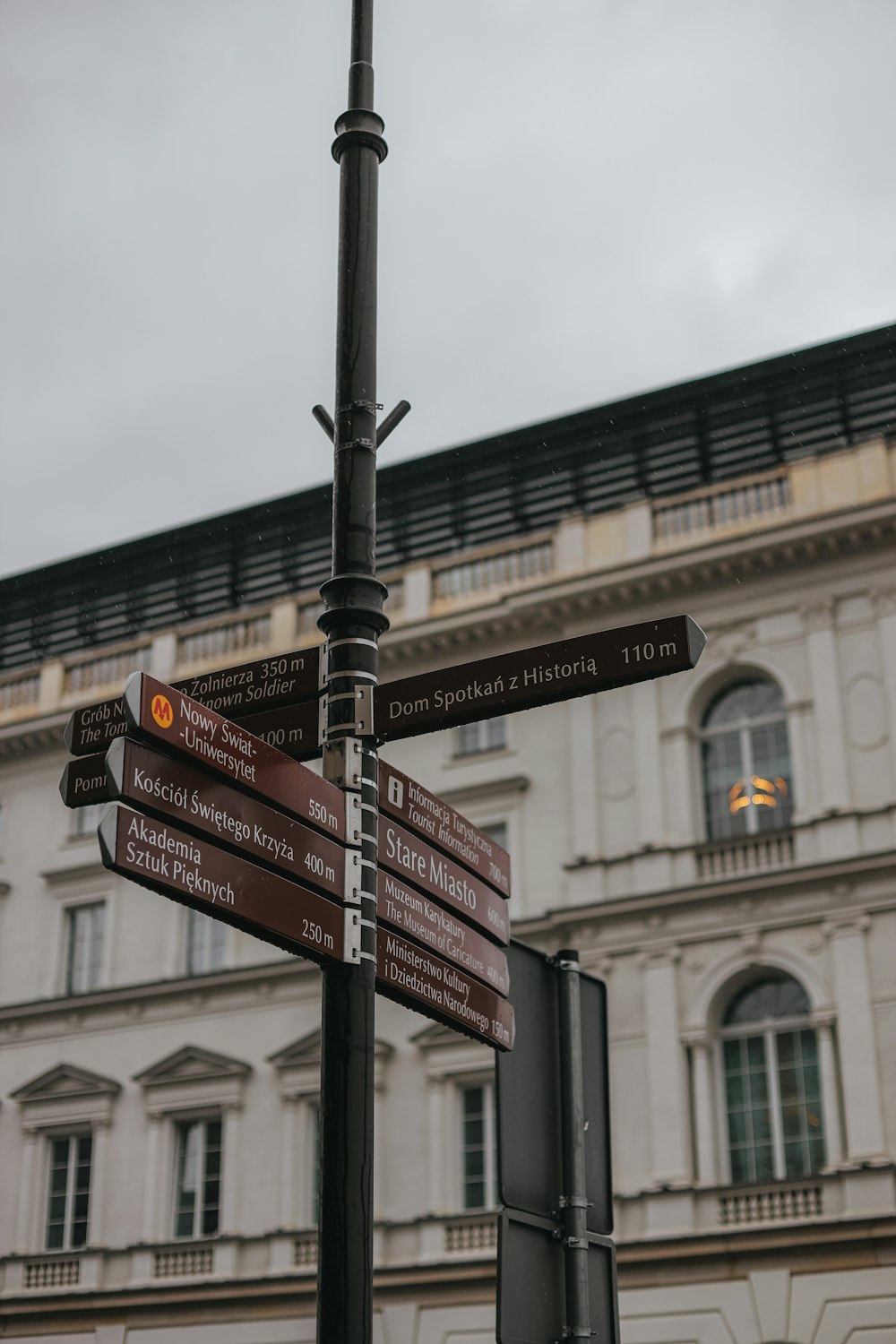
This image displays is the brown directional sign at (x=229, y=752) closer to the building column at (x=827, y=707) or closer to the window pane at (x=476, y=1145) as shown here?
the building column at (x=827, y=707)

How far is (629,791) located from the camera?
87.1ft

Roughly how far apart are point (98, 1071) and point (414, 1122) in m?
6.10

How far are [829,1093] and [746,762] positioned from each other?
16.4ft

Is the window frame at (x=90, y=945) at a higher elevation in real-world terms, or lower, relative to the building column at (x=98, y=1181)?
higher

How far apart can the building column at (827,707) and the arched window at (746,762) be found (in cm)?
71

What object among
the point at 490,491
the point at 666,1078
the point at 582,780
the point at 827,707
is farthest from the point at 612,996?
the point at 490,491

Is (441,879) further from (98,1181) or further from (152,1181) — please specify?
(98,1181)

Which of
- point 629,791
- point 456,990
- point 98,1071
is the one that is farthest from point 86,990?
point 456,990

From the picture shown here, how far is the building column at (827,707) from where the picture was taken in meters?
24.8

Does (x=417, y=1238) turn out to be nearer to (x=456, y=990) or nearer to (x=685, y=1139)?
(x=685, y=1139)

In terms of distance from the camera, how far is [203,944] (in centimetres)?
2970

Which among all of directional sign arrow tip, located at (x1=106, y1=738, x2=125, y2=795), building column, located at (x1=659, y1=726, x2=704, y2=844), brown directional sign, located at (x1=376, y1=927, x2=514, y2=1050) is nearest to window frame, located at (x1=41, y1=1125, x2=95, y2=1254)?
building column, located at (x1=659, y1=726, x2=704, y2=844)

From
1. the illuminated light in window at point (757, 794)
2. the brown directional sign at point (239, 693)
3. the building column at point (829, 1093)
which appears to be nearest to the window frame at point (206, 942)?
the illuminated light in window at point (757, 794)

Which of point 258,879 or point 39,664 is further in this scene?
point 39,664
